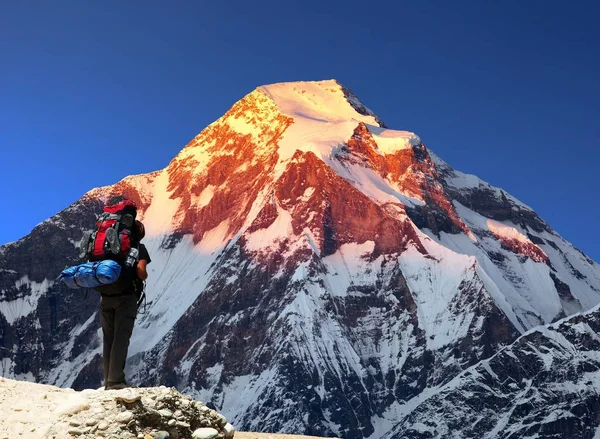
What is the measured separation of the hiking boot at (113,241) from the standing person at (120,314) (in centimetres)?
38

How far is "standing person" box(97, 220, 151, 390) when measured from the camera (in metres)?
19.6

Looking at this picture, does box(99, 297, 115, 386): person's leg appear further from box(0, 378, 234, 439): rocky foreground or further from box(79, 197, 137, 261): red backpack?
box(0, 378, 234, 439): rocky foreground

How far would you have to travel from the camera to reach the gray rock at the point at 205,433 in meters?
18.4

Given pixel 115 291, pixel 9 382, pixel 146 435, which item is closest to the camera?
pixel 146 435

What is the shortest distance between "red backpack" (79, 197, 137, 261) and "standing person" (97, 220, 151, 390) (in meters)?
0.21

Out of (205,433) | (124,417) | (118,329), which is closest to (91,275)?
(118,329)

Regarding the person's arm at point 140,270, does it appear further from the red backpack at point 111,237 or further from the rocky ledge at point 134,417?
the rocky ledge at point 134,417

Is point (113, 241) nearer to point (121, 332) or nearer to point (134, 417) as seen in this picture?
point (121, 332)

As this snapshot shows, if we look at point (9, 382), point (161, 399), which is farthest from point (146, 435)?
point (9, 382)

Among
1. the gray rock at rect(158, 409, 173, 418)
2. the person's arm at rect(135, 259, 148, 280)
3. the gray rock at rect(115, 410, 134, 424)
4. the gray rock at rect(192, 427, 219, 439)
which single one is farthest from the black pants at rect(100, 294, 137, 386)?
the gray rock at rect(192, 427, 219, 439)

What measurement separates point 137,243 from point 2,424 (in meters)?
3.51

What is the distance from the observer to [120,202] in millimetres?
20422

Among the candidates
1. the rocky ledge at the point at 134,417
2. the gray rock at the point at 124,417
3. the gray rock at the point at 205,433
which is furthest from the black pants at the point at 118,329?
the gray rock at the point at 205,433

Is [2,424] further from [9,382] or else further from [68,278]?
[9,382]
